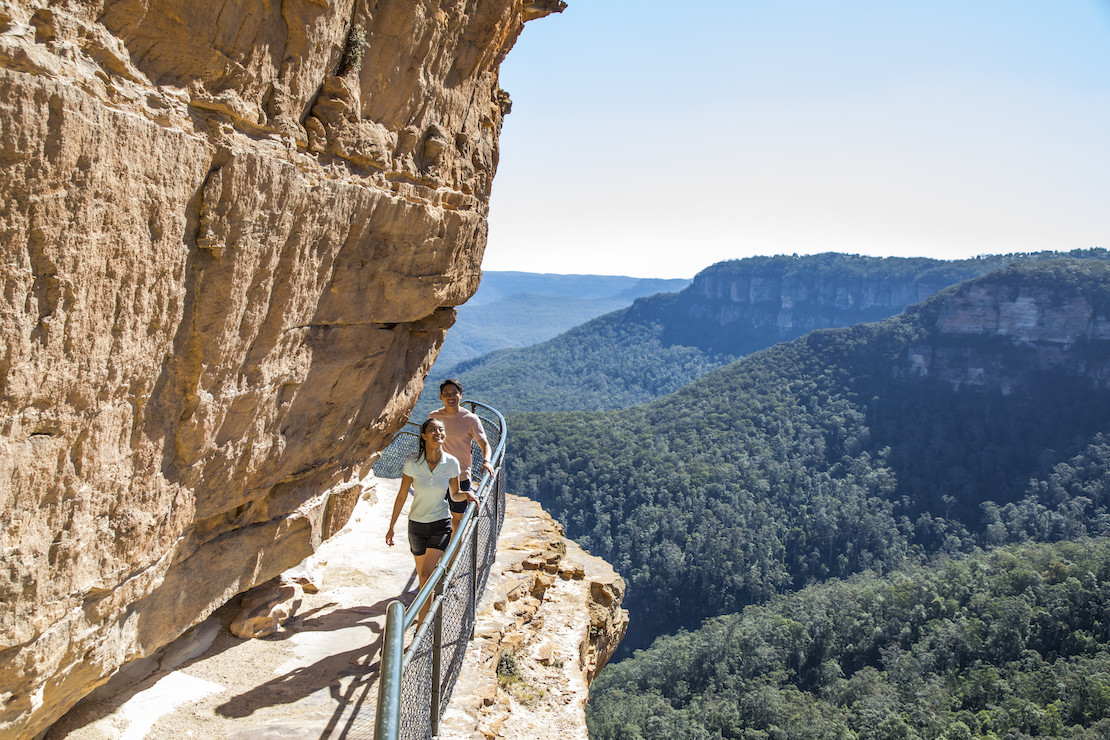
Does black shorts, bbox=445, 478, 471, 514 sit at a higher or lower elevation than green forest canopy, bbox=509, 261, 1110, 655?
higher

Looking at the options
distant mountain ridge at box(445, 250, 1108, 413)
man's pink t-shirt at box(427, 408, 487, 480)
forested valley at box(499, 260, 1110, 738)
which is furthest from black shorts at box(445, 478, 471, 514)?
distant mountain ridge at box(445, 250, 1108, 413)

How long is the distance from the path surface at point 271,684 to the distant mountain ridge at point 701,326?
108952 millimetres

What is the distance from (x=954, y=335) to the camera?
77.1m

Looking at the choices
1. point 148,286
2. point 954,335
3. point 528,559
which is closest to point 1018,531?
point 954,335

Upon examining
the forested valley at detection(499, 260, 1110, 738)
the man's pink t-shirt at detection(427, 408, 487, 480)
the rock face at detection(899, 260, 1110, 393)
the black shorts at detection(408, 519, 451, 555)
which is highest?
the rock face at detection(899, 260, 1110, 393)

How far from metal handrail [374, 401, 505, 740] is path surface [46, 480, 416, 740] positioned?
513mm

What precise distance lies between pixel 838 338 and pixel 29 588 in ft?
293

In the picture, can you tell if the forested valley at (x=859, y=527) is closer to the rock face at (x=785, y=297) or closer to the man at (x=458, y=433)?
the man at (x=458, y=433)

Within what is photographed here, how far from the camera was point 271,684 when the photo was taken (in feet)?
14.7

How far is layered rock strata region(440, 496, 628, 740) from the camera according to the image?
15.9 ft

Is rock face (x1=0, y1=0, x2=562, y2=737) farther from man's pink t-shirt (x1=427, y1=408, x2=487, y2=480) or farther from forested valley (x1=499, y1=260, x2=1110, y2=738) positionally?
forested valley (x1=499, y1=260, x2=1110, y2=738)

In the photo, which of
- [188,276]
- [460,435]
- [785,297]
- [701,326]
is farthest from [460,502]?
[701,326]

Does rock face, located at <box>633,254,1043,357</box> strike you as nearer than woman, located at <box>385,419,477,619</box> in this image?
No

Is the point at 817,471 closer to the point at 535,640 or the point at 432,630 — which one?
the point at 535,640
